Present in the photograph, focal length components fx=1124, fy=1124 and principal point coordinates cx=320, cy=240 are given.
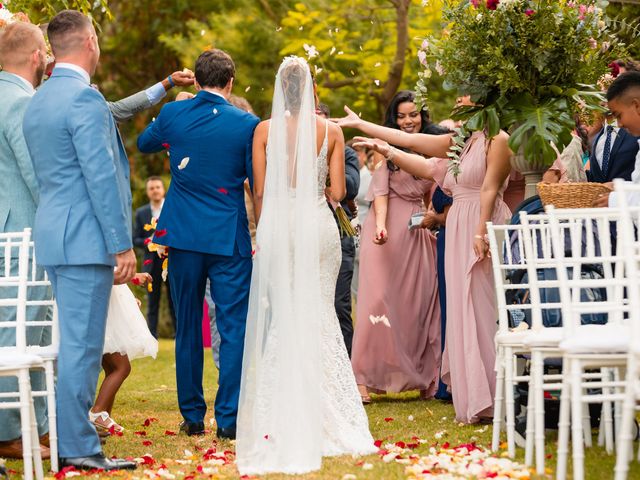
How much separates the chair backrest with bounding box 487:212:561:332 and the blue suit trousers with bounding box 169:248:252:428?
1.59 metres

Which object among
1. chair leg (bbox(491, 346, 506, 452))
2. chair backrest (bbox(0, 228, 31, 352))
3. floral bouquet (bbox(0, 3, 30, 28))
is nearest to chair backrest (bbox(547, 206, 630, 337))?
chair leg (bbox(491, 346, 506, 452))

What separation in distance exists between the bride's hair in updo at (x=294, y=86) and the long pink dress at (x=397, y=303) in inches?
100

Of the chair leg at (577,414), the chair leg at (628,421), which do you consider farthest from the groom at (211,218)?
the chair leg at (628,421)

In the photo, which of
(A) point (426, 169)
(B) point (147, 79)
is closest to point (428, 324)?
(A) point (426, 169)

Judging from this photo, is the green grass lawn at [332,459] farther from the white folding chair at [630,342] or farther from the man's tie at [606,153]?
the man's tie at [606,153]

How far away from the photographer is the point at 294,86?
6242 millimetres

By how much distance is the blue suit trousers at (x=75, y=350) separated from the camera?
555cm

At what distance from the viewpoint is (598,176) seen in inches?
287

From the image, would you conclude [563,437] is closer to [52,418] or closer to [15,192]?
[52,418]

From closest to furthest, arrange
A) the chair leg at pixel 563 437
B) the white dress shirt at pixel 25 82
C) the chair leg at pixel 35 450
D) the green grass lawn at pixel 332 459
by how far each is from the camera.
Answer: the chair leg at pixel 563 437 < the chair leg at pixel 35 450 < the green grass lawn at pixel 332 459 < the white dress shirt at pixel 25 82

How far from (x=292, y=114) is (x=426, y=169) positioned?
79.9 inches

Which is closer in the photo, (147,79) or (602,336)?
(602,336)

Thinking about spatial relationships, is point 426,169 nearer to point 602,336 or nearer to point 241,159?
point 241,159

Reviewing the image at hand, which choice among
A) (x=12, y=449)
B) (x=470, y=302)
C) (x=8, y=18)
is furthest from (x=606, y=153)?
(x=12, y=449)
